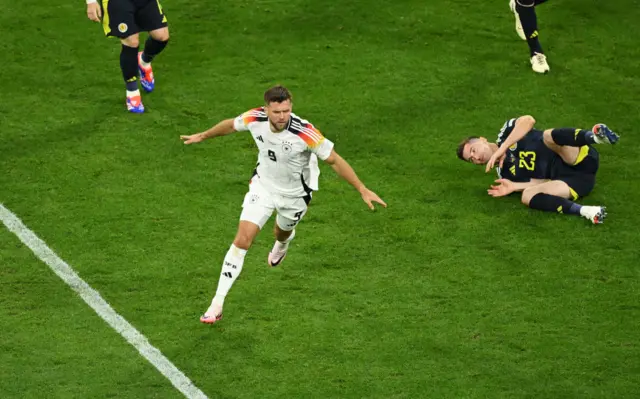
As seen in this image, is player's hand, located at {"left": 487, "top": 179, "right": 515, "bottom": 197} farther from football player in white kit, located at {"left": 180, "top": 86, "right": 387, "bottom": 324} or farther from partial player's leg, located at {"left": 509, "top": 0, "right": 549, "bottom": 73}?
partial player's leg, located at {"left": 509, "top": 0, "right": 549, "bottom": 73}

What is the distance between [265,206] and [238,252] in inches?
15.4

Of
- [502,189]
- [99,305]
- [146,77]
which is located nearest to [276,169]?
[99,305]

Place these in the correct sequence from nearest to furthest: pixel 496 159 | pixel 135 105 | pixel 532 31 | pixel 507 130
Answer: pixel 496 159, pixel 507 130, pixel 135 105, pixel 532 31

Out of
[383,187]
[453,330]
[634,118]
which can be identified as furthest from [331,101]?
[453,330]

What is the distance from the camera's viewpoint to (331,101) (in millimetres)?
11945

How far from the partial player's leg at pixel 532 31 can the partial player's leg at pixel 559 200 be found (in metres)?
2.59

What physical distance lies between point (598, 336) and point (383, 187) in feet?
9.27

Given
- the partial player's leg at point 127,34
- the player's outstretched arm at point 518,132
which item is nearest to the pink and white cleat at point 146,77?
the partial player's leg at point 127,34

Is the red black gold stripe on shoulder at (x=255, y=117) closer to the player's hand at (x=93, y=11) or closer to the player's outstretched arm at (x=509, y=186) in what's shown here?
the player's outstretched arm at (x=509, y=186)

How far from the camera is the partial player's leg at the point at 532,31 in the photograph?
40.7 ft

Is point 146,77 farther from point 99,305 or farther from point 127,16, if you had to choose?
point 99,305

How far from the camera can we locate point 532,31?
1238 cm

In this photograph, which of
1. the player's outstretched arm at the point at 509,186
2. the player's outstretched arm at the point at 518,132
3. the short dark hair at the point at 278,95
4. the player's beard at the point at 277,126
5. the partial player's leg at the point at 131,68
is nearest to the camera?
the short dark hair at the point at 278,95

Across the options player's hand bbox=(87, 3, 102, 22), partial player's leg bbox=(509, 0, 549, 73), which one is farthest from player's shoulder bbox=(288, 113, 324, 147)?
partial player's leg bbox=(509, 0, 549, 73)
